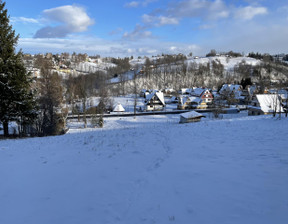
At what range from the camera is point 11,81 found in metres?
15.6

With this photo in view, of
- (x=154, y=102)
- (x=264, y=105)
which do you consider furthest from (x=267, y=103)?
(x=154, y=102)

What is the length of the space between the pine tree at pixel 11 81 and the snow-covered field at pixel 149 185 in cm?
855

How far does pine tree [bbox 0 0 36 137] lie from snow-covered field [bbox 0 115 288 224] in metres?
8.55

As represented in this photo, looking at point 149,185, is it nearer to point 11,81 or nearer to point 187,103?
point 11,81

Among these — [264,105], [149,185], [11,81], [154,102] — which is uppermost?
[11,81]

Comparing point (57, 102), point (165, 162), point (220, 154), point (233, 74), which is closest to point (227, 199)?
point (165, 162)

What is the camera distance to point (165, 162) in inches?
289

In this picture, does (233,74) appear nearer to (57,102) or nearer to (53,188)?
(57,102)

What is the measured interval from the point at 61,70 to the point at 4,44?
119 metres

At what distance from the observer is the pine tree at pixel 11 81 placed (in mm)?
15594

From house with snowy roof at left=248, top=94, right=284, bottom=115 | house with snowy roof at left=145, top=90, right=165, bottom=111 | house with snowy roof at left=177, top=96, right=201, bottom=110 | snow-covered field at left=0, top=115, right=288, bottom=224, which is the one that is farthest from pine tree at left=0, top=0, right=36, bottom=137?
house with snowy roof at left=177, top=96, right=201, bottom=110

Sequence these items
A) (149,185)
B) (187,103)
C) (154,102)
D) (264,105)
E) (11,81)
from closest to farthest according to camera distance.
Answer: (149,185) → (11,81) → (264,105) → (154,102) → (187,103)

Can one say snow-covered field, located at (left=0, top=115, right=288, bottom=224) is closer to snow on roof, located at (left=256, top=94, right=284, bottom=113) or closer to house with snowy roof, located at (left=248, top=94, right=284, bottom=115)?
house with snowy roof, located at (left=248, top=94, right=284, bottom=115)

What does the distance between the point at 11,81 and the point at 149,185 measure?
52.9ft
